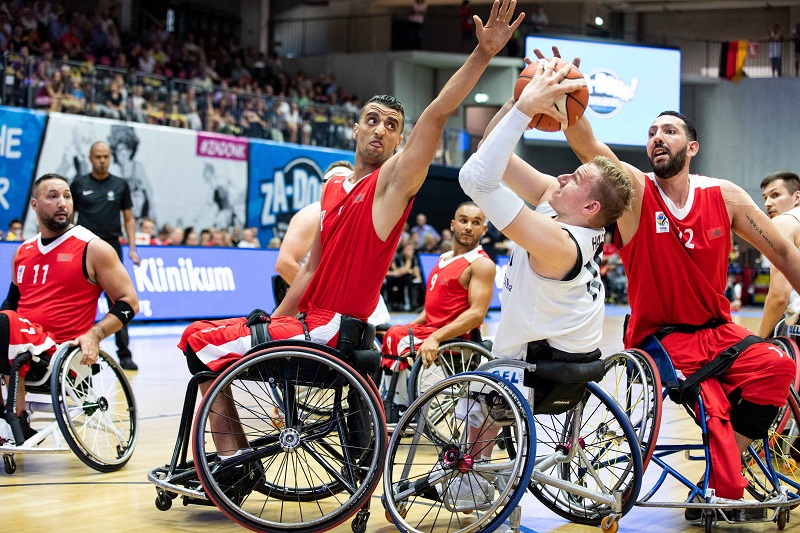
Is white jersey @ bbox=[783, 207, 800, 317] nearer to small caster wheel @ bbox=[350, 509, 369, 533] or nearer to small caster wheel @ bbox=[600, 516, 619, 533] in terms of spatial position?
small caster wheel @ bbox=[600, 516, 619, 533]

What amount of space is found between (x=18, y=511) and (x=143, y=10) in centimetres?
2121

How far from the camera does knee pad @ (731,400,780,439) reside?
422cm

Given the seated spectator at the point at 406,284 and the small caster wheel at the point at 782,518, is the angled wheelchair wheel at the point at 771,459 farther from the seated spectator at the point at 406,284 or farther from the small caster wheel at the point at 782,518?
the seated spectator at the point at 406,284

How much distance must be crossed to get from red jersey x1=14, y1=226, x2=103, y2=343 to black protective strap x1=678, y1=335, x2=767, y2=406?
307 centimetres

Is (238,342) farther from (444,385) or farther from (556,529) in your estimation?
(556,529)

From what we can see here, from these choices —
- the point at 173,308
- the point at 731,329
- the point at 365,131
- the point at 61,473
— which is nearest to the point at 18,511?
the point at 61,473

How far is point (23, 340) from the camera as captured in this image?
4.89 metres

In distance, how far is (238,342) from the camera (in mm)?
3938

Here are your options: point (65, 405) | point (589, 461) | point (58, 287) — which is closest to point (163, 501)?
point (65, 405)

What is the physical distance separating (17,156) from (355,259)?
12.1 m

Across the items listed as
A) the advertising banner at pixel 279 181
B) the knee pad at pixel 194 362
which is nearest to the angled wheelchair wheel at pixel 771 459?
the knee pad at pixel 194 362

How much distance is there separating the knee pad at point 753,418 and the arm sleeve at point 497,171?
1.55m

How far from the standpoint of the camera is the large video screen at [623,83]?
23.4m

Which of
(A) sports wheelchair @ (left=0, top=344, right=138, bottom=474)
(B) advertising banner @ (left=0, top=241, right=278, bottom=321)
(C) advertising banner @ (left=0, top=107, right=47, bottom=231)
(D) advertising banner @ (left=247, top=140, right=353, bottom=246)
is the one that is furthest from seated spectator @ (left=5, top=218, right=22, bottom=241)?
(A) sports wheelchair @ (left=0, top=344, right=138, bottom=474)
